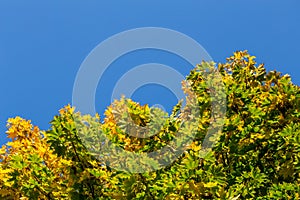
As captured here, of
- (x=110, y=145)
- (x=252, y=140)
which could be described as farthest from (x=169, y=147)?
(x=252, y=140)

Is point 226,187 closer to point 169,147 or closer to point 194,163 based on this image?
point 169,147

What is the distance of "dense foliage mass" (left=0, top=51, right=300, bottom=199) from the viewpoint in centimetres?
809

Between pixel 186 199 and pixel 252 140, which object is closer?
pixel 186 199

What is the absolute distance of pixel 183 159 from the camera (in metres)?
8.64

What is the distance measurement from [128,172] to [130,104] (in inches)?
55.4

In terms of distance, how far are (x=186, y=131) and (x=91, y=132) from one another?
200 centimetres

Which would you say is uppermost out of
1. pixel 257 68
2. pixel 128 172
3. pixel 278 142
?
pixel 257 68

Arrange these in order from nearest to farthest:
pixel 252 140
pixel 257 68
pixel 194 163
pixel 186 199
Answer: pixel 194 163, pixel 186 199, pixel 252 140, pixel 257 68

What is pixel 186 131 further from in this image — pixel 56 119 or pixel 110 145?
pixel 56 119

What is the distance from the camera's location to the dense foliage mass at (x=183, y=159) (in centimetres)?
809

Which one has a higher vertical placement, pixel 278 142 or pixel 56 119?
pixel 56 119

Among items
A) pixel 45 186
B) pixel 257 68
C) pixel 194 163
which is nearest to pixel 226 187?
pixel 194 163

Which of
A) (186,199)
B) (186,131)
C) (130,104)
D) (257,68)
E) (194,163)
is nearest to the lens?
(194,163)

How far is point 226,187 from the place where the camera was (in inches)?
372
